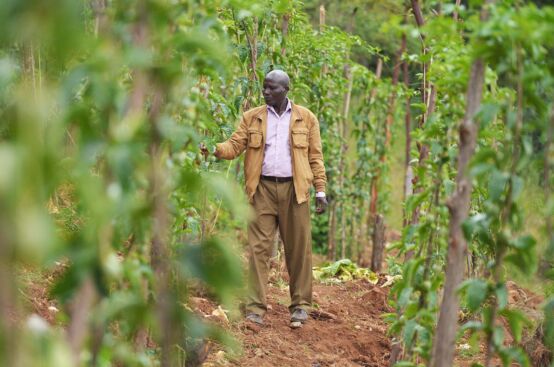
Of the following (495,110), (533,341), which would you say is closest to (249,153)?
(533,341)

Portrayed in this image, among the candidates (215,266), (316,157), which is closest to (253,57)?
(316,157)

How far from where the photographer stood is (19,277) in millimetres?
4777

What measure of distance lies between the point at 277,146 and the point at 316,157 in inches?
13.6

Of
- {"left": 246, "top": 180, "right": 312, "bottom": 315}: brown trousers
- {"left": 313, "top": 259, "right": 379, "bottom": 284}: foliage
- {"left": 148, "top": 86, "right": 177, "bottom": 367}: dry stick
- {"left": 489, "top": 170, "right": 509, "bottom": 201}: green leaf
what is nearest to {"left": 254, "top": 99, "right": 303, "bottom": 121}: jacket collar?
{"left": 246, "top": 180, "right": 312, "bottom": 315}: brown trousers

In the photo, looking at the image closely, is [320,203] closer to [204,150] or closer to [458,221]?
[204,150]

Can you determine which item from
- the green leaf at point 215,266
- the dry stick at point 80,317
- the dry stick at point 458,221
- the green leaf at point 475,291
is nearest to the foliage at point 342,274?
the dry stick at point 458,221

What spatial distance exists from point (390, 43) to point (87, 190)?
12.8 m

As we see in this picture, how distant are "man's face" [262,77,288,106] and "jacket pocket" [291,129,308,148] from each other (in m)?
0.25

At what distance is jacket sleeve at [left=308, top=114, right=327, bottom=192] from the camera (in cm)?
604

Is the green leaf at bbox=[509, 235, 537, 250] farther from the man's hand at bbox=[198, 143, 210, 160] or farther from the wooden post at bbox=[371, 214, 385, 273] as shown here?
the wooden post at bbox=[371, 214, 385, 273]

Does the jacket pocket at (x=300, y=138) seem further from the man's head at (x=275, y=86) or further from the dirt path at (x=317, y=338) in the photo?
the dirt path at (x=317, y=338)

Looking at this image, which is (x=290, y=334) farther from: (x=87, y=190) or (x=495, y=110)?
(x=87, y=190)

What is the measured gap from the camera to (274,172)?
19.4 feet

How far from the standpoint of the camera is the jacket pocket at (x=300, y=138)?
588 centimetres
